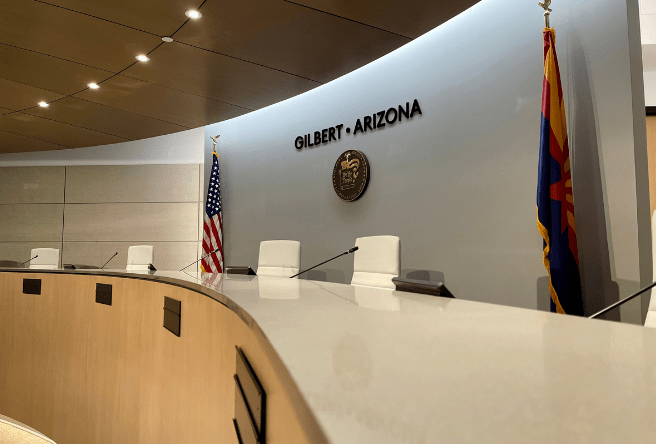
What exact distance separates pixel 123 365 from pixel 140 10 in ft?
Result: 8.11

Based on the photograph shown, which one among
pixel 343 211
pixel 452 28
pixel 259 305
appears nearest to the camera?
pixel 259 305

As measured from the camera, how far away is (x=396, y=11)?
3.20 m

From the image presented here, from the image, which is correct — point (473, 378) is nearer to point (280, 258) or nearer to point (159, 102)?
point (280, 258)

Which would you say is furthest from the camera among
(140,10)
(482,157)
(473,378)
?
(482,157)

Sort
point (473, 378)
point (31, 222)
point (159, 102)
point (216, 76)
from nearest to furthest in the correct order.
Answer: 1. point (473, 378)
2. point (216, 76)
3. point (159, 102)
4. point (31, 222)

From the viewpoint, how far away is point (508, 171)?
347 centimetres

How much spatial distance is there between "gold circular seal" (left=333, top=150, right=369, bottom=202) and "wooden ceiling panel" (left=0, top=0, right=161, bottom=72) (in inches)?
84.2

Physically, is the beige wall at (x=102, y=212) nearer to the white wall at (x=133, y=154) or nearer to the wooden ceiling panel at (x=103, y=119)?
the white wall at (x=133, y=154)

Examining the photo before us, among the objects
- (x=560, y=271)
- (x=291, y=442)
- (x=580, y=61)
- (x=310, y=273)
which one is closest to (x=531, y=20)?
(x=580, y=61)

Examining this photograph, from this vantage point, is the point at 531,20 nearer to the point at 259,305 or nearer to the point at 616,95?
the point at 616,95

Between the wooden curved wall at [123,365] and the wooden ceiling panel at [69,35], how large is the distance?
1.85 meters

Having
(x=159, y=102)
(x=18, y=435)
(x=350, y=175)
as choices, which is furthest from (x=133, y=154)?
(x=18, y=435)

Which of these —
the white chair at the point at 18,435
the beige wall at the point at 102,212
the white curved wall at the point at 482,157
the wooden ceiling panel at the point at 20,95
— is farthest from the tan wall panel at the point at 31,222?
the white chair at the point at 18,435

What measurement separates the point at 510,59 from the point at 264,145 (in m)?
3.26
